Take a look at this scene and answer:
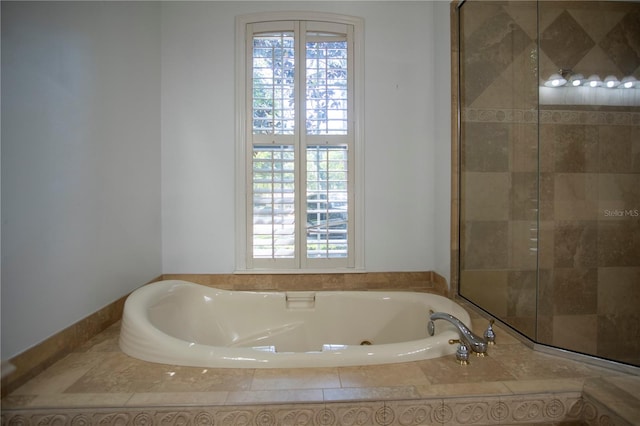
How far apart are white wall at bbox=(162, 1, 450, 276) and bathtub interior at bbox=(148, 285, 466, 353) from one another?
0.33 meters

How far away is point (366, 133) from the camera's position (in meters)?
1.97

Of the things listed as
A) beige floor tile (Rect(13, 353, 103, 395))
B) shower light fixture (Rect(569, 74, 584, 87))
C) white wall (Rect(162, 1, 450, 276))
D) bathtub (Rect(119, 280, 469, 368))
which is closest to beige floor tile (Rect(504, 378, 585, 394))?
bathtub (Rect(119, 280, 469, 368))

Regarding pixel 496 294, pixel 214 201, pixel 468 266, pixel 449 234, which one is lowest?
pixel 496 294

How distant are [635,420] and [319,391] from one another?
0.86 m

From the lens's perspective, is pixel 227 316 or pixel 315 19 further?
pixel 315 19

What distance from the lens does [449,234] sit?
5.87ft

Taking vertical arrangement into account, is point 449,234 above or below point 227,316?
above

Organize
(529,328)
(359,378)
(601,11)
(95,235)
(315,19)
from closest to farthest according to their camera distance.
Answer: (359,378) < (95,235) < (529,328) < (601,11) < (315,19)

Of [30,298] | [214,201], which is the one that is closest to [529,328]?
[214,201]

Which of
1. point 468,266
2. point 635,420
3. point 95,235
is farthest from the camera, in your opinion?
point 468,266

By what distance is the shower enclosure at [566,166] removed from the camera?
5.20ft

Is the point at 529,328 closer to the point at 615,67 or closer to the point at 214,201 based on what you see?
the point at 615,67

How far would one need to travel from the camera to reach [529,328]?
1431mm

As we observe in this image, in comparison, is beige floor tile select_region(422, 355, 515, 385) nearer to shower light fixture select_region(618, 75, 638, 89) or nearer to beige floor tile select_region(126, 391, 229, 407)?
beige floor tile select_region(126, 391, 229, 407)
